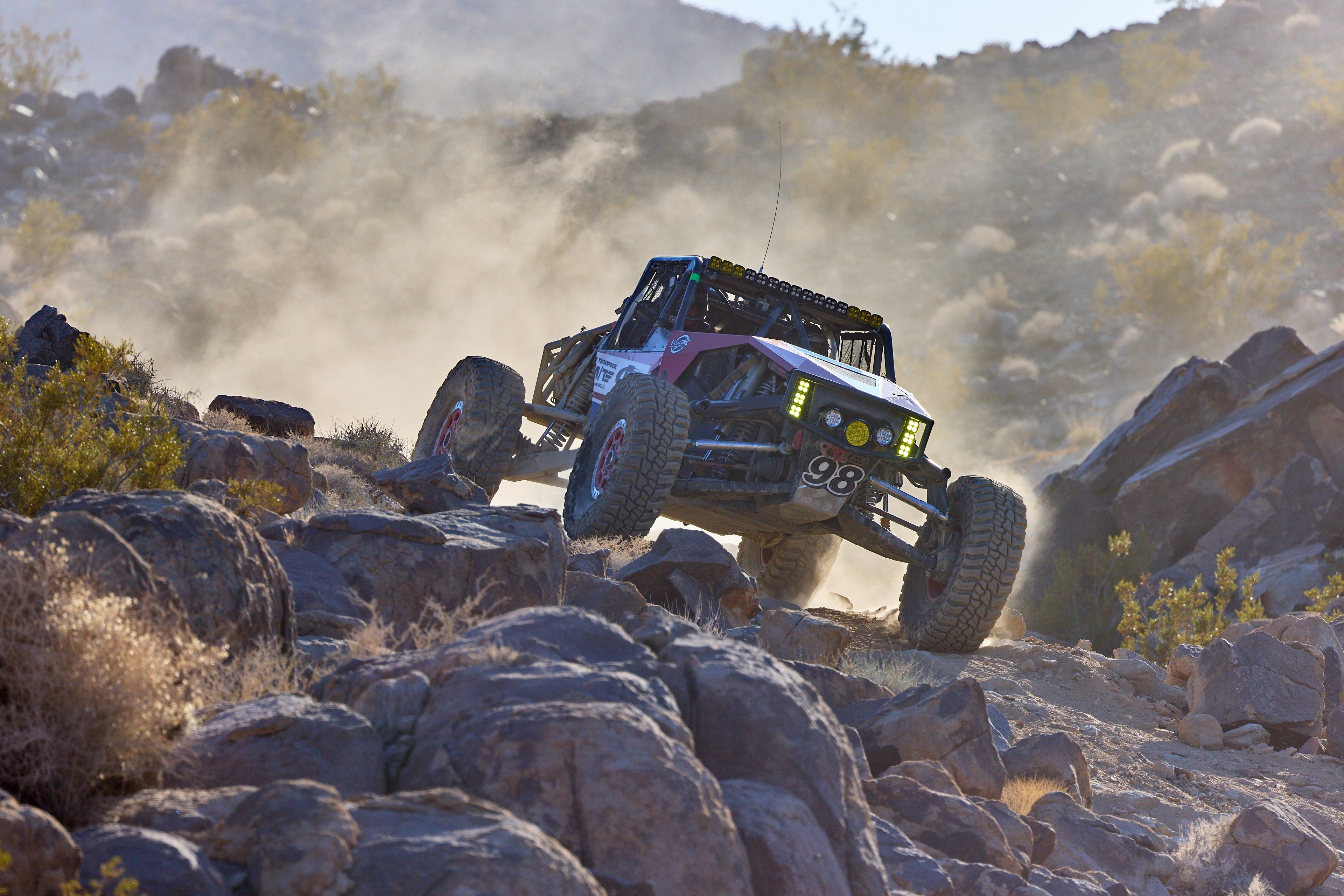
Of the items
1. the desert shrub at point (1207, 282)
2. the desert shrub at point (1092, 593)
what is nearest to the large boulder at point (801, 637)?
the desert shrub at point (1092, 593)

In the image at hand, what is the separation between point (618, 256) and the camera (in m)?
53.5

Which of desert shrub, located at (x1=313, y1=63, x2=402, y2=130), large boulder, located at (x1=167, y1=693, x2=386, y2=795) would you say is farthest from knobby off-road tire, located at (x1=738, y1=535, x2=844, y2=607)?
desert shrub, located at (x1=313, y1=63, x2=402, y2=130)

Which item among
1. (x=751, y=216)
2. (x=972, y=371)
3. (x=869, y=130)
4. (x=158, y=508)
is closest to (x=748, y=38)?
(x=869, y=130)

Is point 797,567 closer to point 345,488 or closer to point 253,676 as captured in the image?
point 345,488

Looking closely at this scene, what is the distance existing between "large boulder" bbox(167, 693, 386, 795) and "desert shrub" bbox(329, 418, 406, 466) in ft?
36.3

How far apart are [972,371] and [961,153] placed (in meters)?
21.5

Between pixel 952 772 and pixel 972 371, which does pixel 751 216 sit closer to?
pixel 972 371

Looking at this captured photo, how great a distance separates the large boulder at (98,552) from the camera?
11.7ft

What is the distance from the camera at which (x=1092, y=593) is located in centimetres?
1959

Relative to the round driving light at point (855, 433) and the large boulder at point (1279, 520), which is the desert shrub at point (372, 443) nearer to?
the round driving light at point (855, 433)

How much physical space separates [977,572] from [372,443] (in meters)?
8.63

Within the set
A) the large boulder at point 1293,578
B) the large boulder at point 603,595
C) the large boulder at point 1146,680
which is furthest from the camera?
the large boulder at point 1293,578

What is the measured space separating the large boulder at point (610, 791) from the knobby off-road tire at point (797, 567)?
9.20m

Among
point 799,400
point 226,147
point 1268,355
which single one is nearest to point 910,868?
point 799,400
